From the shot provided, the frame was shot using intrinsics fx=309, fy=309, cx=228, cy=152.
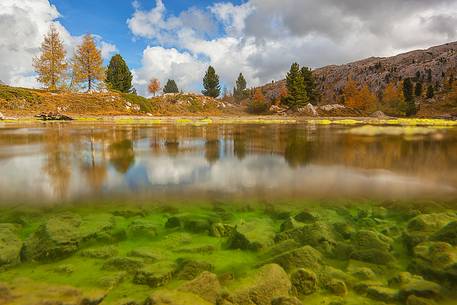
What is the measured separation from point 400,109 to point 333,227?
305 ft

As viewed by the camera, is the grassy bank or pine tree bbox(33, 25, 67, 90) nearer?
the grassy bank

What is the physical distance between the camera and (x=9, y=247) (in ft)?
15.5

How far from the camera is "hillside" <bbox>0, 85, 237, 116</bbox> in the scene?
55.6 meters

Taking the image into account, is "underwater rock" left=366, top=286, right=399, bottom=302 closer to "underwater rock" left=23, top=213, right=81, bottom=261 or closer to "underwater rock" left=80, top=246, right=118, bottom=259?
"underwater rock" left=80, top=246, right=118, bottom=259

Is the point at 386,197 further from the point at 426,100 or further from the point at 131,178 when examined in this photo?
the point at 426,100

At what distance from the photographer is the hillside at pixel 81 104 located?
55625 mm

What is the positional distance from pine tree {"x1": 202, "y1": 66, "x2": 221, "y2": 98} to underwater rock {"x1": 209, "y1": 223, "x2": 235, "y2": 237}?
11371cm

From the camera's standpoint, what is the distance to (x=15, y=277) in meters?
4.07

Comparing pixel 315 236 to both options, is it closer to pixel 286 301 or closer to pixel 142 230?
pixel 286 301

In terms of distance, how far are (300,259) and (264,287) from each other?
892mm

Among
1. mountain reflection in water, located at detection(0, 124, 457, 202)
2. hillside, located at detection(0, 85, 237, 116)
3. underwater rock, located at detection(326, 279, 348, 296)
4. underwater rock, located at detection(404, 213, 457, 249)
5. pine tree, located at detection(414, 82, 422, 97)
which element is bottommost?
underwater rock, located at detection(326, 279, 348, 296)

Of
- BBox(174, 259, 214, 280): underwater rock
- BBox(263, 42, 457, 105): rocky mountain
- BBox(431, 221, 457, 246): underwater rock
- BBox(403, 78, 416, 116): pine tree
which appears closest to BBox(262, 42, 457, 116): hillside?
BBox(263, 42, 457, 105): rocky mountain

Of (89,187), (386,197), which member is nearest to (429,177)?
(386,197)

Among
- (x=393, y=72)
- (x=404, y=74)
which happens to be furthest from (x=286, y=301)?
(x=393, y=72)
